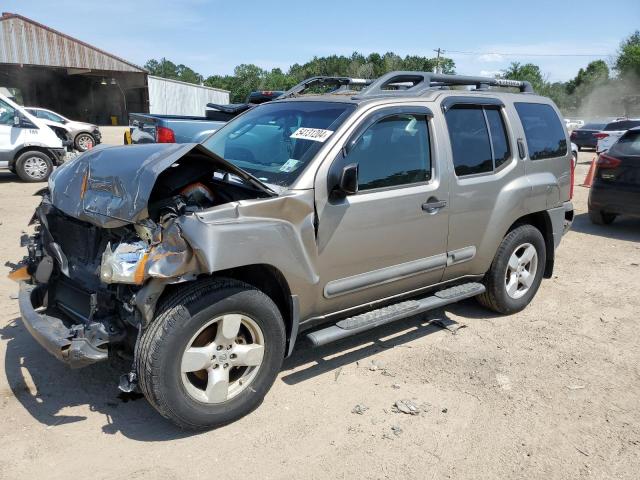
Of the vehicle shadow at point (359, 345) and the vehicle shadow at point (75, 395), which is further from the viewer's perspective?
the vehicle shadow at point (359, 345)

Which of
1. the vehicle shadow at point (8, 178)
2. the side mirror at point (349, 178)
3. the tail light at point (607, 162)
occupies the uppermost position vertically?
the side mirror at point (349, 178)

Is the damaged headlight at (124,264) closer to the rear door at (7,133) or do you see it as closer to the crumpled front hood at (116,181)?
the crumpled front hood at (116,181)

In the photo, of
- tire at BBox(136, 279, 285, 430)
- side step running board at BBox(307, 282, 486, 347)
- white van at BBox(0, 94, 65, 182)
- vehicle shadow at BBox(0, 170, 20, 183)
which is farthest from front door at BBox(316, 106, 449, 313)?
vehicle shadow at BBox(0, 170, 20, 183)

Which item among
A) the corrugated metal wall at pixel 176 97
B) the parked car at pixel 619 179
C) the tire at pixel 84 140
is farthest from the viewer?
the corrugated metal wall at pixel 176 97

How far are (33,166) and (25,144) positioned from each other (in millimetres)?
556

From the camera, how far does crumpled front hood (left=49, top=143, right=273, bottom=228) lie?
310cm

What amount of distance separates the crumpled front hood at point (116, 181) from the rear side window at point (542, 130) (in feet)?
9.37

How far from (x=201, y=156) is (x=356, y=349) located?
78.5 inches

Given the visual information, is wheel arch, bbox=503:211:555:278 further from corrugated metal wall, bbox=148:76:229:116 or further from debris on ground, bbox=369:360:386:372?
corrugated metal wall, bbox=148:76:229:116

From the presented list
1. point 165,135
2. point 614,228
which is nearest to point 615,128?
point 614,228

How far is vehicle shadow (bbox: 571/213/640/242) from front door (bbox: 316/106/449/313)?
221 inches

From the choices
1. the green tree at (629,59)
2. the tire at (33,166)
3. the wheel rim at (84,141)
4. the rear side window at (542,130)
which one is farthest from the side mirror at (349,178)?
the green tree at (629,59)

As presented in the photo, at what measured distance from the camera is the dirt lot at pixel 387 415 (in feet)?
9.55

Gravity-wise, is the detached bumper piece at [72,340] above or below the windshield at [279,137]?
below
